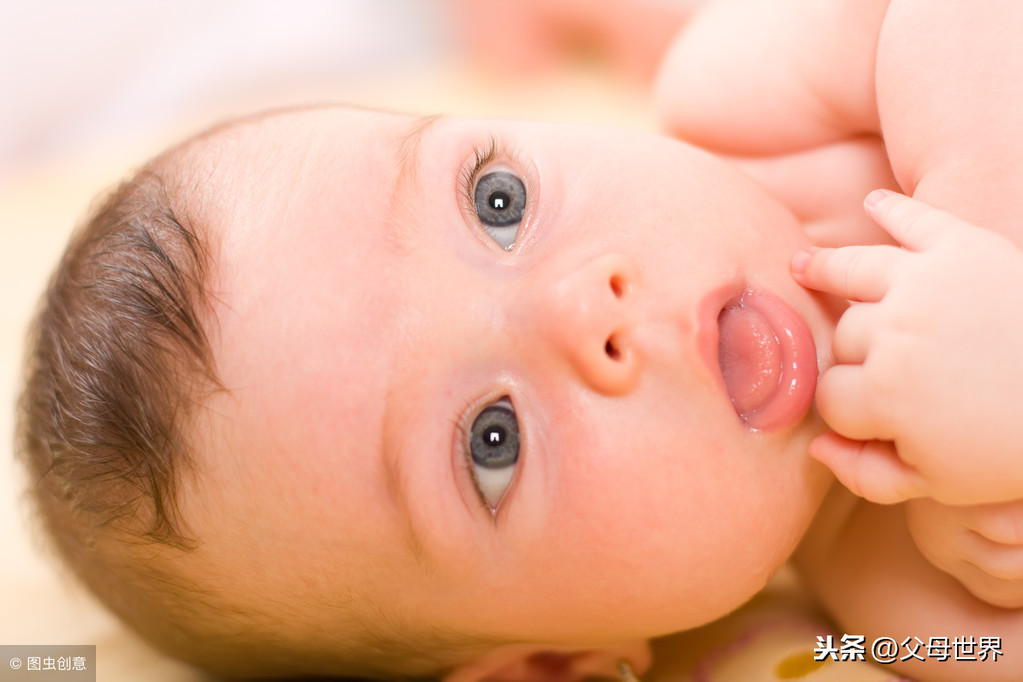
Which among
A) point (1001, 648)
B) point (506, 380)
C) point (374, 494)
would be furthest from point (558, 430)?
point (1001, 648)

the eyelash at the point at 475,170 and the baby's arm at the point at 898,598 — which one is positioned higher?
the eyelash at the point at 475,170

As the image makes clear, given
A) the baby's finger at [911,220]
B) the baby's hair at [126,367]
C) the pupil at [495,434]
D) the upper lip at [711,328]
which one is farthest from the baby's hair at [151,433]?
the baby's finger at [911,220]

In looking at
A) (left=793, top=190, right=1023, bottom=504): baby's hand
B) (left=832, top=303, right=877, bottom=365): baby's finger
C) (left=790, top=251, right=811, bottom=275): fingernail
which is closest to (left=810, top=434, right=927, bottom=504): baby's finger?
(left=793, top=190, right=1023, bottom=504): baby's hand

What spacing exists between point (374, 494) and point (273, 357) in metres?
0.21

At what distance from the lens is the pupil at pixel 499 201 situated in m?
1.34

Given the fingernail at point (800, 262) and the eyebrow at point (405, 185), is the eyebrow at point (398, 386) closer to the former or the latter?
the eyebrow at point (405, 185)

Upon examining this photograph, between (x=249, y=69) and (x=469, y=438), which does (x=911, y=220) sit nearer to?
(x=469, y=438)

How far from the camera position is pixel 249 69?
9.71ft

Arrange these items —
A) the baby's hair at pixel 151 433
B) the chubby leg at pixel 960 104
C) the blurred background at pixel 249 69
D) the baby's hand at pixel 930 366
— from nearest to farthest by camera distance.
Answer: the baby's hand at pixel 930 366 < the chubby leg at pixel 960 104 < the baby's hair at pixel 151 433 < the blurred background at pixel 249 69

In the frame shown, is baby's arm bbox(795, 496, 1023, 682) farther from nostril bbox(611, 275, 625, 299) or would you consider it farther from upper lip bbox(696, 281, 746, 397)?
nostril bbox(611, 275, 625, 299)

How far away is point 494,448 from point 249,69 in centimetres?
206

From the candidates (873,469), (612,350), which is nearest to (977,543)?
(873,469)

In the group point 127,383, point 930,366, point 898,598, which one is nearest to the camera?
point 930,366

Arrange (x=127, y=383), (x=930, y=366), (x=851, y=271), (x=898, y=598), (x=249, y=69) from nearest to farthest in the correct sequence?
(x=930, y=366) → (x=851, y=271) → (x=127, y=383) → (x=898, y=598) → (x=249, y=69)
